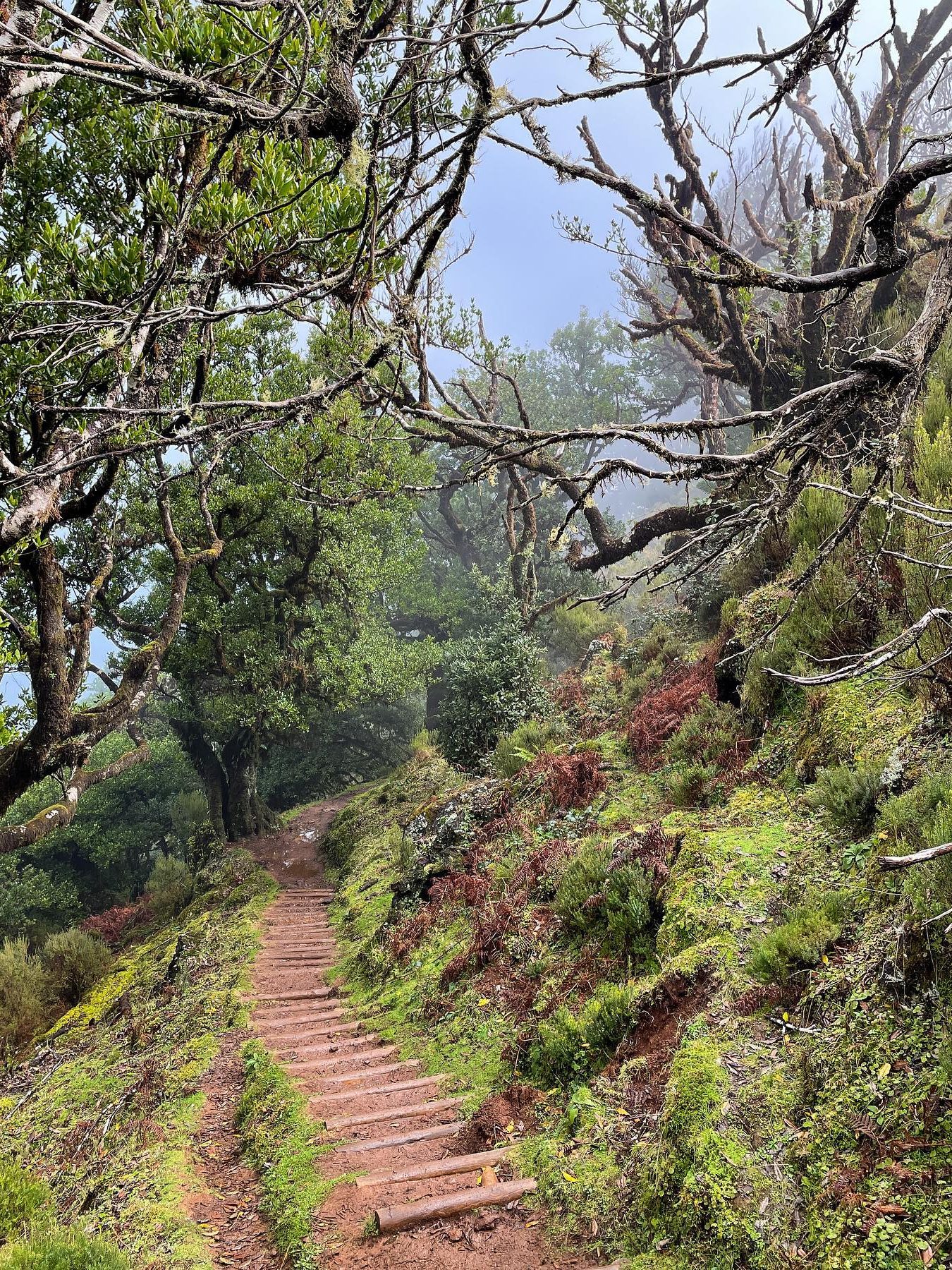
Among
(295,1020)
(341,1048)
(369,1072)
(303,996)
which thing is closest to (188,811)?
(303,996)

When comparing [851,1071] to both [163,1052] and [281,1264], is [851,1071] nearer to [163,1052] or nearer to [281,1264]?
[281,1264]

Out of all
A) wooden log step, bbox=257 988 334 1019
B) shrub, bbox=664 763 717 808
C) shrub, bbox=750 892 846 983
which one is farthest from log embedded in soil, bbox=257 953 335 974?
shrub, bbox=750 892 846 983

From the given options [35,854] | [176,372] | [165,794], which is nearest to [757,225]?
[176,372]

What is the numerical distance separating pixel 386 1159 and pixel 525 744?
7731mm

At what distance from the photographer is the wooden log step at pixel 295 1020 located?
7.51 metres

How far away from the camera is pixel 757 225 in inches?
593

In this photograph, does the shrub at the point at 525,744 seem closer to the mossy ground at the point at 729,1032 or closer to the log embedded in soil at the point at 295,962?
the mossy ground at the point at 729,1032

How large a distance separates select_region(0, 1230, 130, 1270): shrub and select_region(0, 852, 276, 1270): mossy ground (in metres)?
0.55

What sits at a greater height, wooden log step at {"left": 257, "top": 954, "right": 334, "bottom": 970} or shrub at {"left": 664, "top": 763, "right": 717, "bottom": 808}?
shrub at {"left": 664, "top": 763, "right": 717, "bottom": 808}

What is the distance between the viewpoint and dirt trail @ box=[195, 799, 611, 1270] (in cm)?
361

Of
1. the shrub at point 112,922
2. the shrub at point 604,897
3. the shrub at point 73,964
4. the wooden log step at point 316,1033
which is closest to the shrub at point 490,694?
the wooden log step at point 316,1033

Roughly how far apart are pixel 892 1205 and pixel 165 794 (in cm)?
2606

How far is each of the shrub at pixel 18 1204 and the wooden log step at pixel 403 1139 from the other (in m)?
1.80

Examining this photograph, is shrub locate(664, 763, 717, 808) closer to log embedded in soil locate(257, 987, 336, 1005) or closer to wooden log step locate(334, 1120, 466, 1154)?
wooden log step locate(334, 1120, 466, 1154)
